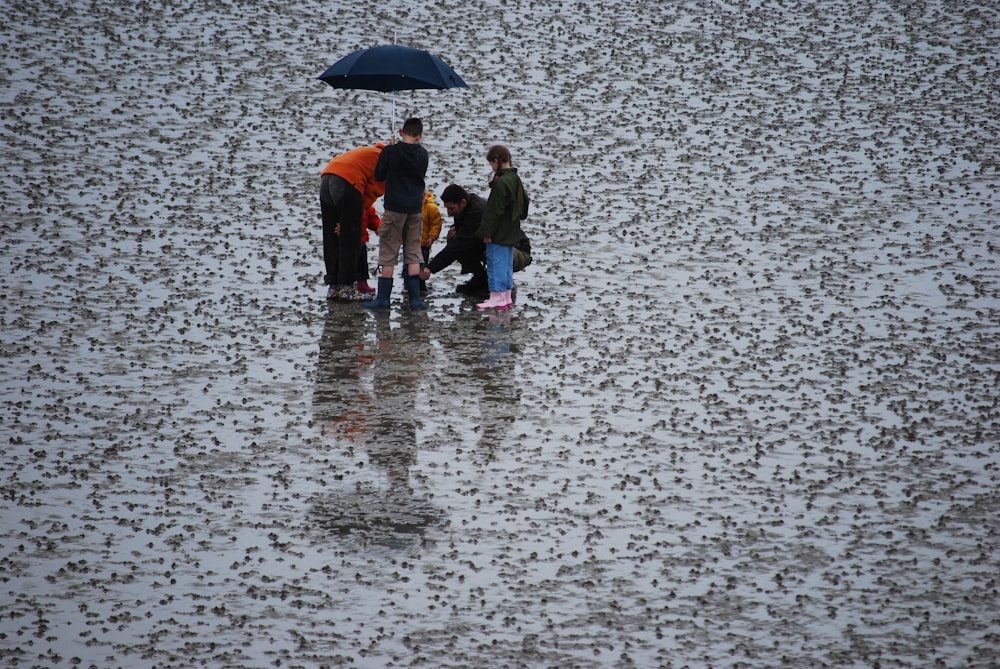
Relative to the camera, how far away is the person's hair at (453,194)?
1371 cm

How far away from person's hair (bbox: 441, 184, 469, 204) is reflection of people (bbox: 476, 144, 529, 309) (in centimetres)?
51

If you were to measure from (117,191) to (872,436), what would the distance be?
991cm

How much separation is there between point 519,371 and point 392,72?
11.9 feet

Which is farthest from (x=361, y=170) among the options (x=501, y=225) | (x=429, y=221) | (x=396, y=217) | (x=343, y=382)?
(x=343, y=382)

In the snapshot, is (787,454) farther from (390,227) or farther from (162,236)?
(162,236)

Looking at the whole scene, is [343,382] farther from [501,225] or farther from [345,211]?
[501,225]

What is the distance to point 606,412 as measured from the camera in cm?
1080

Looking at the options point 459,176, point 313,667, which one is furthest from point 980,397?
point 459,176

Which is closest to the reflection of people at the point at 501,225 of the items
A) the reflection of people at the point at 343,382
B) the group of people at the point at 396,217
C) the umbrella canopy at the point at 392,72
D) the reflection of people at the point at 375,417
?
the group of people at the point at 396,217

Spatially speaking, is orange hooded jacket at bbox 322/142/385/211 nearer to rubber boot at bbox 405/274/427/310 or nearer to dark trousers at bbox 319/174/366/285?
dark trousers at bbox 319/174/366/285

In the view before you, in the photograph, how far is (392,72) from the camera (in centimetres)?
1316

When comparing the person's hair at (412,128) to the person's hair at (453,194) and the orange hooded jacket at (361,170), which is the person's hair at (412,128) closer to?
the orange hooded jacket at (361,170)

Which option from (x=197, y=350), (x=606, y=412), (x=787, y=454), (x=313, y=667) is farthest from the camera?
(x=197, y=350)

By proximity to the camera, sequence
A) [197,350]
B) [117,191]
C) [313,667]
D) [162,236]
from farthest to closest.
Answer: [117,191] < [162,236] < [197,350] < [313,667]
